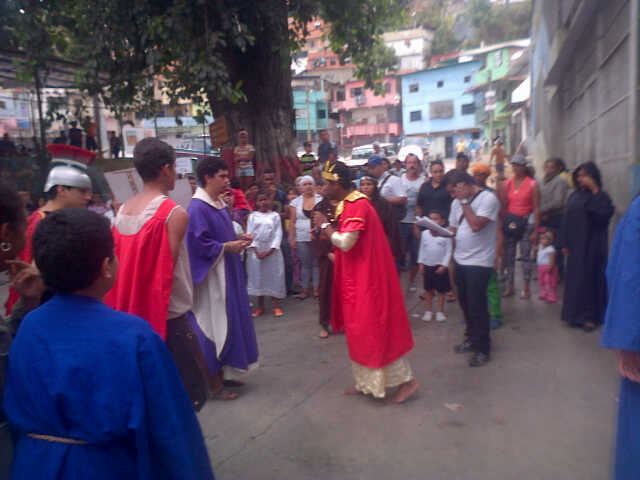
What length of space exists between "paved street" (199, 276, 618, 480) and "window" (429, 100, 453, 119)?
42.8 m

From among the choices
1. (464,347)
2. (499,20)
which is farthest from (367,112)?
(464,347)

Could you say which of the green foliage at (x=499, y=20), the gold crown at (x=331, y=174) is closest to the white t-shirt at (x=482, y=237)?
the gold crown at (x=331, y=174)

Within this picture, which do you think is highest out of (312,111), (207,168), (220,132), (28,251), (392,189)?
(312,111)

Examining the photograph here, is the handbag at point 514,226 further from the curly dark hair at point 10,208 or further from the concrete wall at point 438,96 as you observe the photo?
the concrete wall at point 438,96

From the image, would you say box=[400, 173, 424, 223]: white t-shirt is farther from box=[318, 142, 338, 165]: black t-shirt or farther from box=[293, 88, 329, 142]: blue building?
box=[293, 88, 329, 142]: blue building

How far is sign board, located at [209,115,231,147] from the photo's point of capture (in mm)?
9398

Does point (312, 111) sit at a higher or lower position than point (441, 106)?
lower

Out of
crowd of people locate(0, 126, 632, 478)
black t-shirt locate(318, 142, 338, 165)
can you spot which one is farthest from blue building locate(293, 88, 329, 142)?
crowd of people locate(0, 126, 632, 478)

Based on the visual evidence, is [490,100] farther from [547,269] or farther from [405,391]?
[405,391]

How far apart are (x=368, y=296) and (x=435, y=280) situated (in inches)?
94.5

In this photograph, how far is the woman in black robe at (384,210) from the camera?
6031mm

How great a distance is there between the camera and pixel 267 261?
6773mm

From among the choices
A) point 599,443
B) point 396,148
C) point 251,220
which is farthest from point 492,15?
point 599,443

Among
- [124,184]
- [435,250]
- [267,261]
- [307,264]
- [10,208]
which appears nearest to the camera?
[10,208]
